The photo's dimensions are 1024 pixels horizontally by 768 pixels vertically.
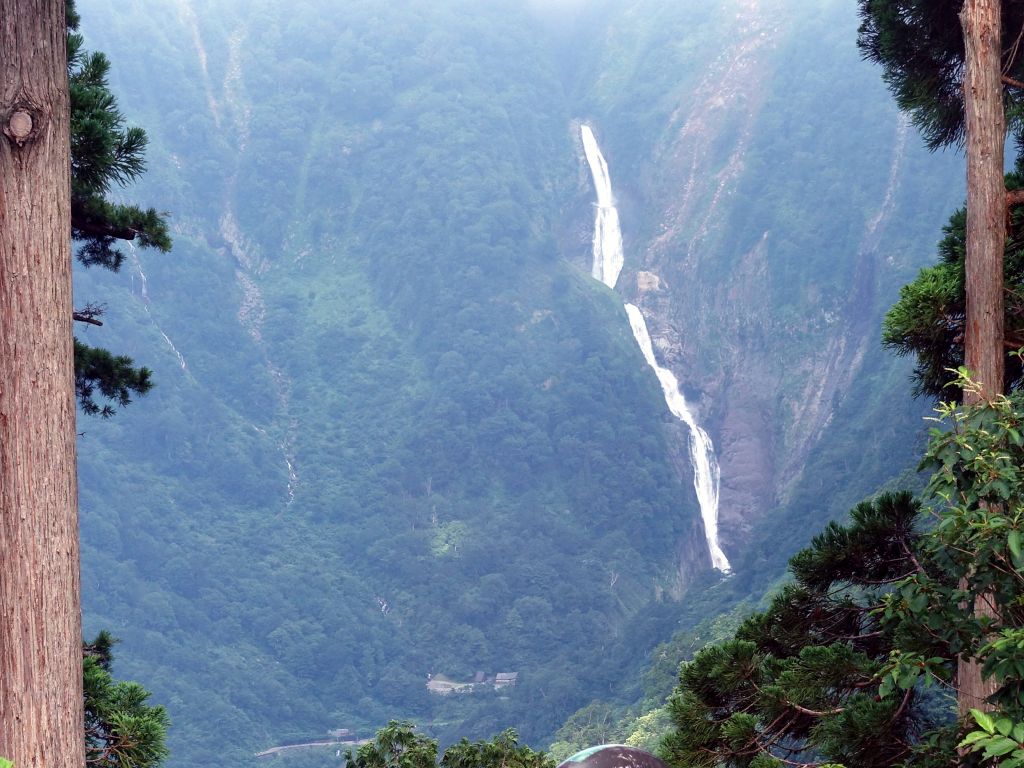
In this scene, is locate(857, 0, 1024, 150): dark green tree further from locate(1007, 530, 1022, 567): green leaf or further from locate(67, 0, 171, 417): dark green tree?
locate(67, 0, 171, 417): dark green tree

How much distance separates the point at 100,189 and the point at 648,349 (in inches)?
2255

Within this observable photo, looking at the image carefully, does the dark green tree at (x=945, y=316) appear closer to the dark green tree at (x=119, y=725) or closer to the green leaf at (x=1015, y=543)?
the green leaf at (x=1015, y=543)

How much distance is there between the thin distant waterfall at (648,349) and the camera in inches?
2240

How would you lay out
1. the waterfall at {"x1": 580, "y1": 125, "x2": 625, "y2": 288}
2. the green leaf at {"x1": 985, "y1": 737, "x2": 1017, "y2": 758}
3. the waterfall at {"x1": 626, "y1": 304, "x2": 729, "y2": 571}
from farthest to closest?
the waterfall at {"x1": 580, "y1": 125, "x2": 625, "y2": 288} → the waterfall at {"x1": 626, "y1": 304, "x2": 729, "y2": 571} → the green leaf at {"x1": 985, "y1": 737, "x2": 1017, "y2": 758}

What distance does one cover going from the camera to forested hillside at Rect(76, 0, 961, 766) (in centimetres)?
4956

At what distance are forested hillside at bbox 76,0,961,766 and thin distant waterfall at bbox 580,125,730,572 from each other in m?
0.76

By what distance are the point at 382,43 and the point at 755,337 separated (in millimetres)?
34216

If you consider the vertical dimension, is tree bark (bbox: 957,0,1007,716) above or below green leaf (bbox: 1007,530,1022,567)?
above

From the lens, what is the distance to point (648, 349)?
209 feet

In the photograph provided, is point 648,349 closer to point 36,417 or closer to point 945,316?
point 945,316

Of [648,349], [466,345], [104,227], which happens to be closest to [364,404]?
[466,345]

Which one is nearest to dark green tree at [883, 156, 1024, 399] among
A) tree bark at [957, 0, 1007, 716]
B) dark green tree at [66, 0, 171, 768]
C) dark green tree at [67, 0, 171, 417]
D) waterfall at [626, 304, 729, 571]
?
tree bark at [957, 0, 1007, 716]

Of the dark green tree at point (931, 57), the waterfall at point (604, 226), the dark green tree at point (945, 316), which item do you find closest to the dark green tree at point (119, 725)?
the dark green tree at point (945, 316)

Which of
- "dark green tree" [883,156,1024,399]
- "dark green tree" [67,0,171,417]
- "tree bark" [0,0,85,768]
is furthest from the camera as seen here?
"dark green tree" [67,0,171,417]
